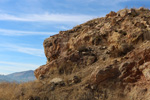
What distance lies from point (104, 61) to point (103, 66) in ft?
2.45

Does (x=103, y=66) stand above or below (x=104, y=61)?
below

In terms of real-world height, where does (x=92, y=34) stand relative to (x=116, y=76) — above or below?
above

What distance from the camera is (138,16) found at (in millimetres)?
11289

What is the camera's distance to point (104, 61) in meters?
9.17

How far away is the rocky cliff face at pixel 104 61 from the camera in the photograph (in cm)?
755

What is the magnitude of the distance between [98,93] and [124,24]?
5136mm

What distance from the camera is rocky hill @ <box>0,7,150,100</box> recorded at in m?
7.55

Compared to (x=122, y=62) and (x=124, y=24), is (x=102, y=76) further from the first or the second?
(x=124, y=24)

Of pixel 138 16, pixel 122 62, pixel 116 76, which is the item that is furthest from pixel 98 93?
pixel 138 16

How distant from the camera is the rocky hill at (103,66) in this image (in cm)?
755

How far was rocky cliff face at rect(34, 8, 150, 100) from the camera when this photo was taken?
755 centimetres

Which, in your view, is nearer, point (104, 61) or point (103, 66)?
point (103, 66)

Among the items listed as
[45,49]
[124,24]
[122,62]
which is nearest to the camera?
[122,62]

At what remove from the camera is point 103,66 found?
847cm
